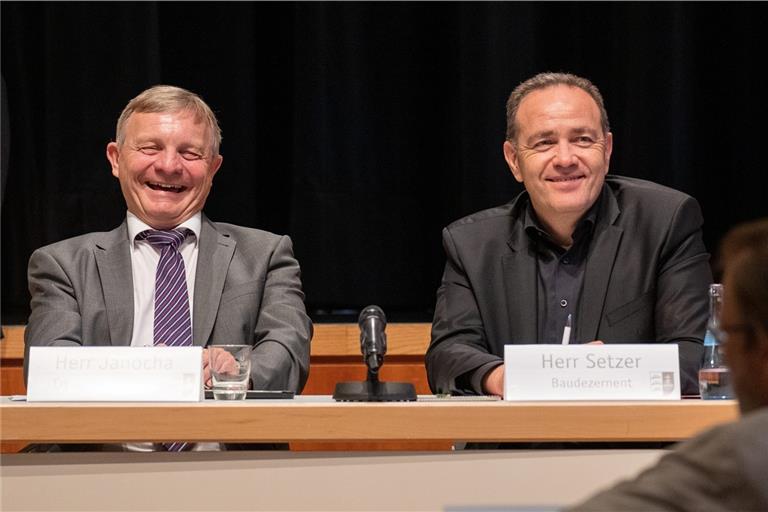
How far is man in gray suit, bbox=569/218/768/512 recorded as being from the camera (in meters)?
1.01

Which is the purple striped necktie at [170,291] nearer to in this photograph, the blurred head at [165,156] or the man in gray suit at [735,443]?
the blurred head at [165,156]

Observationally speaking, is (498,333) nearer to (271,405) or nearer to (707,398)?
(707,398)

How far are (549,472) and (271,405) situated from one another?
1.42 ft

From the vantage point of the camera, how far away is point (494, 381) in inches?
93.7

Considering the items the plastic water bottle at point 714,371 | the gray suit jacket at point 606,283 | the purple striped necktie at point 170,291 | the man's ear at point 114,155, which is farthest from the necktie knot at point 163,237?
the plastic water bottle at point 714,371

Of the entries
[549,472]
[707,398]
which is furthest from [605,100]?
[549,472]

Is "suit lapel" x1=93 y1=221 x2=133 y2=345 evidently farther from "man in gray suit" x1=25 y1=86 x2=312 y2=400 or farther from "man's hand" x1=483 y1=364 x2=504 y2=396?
"man's hand" x1=483 y1=364 x2=504 y2=396

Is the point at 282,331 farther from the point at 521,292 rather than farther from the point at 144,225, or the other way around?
the point at 521,292

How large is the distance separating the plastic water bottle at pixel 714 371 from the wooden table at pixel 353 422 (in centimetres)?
25

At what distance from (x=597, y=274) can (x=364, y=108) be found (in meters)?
1.35

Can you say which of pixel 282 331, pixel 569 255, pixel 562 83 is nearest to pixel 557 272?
pixel 569 255

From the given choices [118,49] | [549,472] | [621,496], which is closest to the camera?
[621,496]

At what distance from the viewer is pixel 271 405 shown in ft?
6.11

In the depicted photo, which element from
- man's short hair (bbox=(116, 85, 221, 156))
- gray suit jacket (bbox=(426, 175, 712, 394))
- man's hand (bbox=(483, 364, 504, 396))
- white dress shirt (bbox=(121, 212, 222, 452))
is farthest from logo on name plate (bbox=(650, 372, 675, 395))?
man's short hair (bbox=(116, 85, 221, 156))
